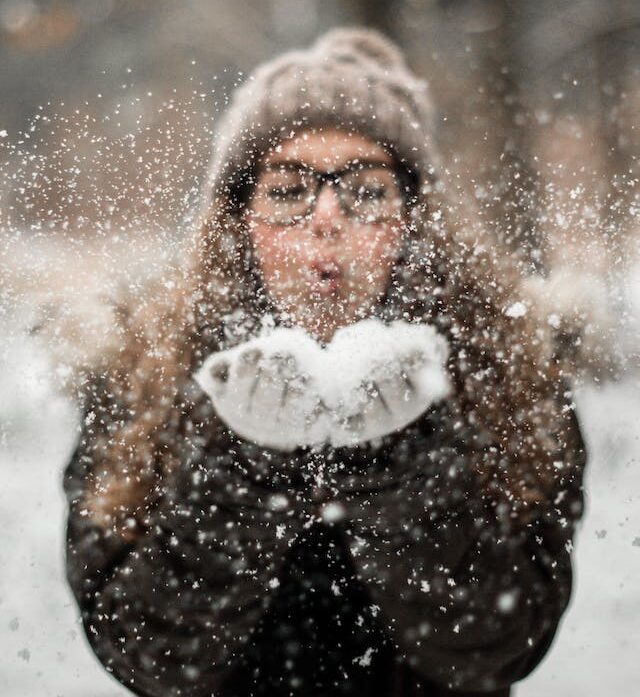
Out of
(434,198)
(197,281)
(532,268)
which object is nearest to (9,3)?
(197,281)

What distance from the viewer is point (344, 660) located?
57cm

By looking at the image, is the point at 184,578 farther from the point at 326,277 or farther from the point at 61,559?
the point at 326,277

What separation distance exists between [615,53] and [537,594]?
22.2 inches

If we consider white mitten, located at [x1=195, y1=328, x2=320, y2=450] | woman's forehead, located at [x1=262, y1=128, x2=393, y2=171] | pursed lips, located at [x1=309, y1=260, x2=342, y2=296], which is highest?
woman's forehead, located at [x1=262, y1=128, x2=393, y2=171]

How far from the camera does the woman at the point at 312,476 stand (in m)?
0.56

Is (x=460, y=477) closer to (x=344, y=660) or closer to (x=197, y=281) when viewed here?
(x=344, y=660)

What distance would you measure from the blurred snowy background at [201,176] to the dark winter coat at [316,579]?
104 millimetres

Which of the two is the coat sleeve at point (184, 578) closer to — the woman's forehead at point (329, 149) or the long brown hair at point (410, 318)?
the long brown hair at point (410, 318)

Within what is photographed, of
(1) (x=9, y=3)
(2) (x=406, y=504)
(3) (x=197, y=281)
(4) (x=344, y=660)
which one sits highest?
(1) (x=9, y=3)

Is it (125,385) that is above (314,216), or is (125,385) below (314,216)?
below

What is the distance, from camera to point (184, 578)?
0.55m

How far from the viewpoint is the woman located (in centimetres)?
56

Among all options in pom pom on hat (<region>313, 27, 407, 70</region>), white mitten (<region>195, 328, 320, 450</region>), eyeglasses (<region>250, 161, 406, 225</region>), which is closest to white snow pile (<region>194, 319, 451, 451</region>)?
white mitten (<region>195, 328, 320, 450</region>)

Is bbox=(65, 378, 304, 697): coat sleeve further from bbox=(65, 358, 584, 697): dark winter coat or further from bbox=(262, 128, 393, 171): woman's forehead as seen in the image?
bbox=(262, 128, 393, 171): woman's forehead
